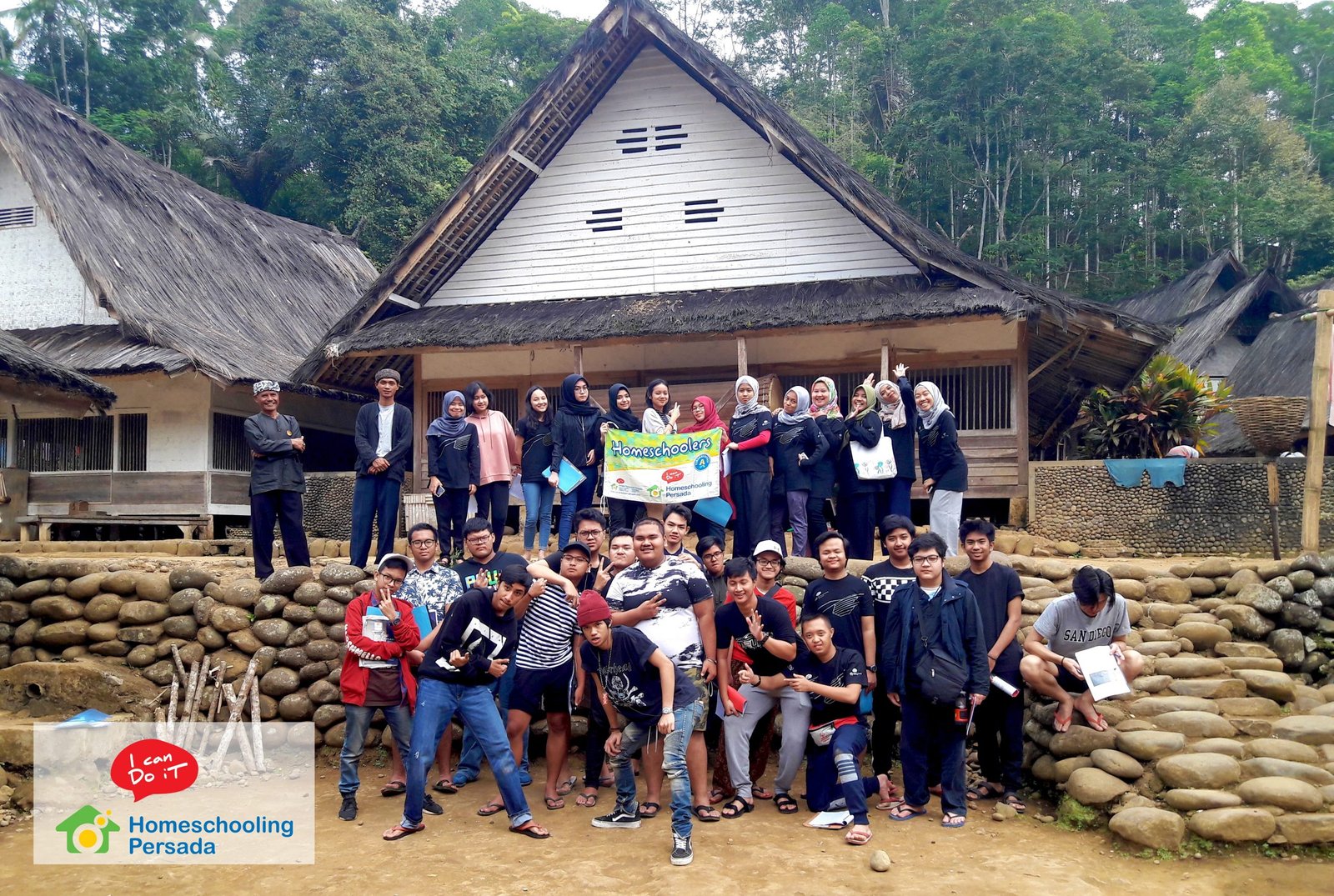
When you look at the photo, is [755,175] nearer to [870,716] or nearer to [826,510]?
[826,510]

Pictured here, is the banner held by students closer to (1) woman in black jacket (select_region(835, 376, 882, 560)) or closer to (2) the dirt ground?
(1) woman in black jacket (select_region(835, 376, 882, 560))

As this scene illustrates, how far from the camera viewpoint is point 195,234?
1938 cm

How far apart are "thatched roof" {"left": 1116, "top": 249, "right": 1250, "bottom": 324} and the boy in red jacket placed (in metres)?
24.6

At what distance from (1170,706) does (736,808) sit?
2.92 m

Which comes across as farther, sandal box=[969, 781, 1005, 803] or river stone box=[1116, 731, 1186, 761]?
sandal box=[969, 781, 1005, 803]

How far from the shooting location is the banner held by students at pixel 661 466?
9641 millimetres

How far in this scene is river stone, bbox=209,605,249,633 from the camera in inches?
357

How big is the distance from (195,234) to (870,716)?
52.9 feet

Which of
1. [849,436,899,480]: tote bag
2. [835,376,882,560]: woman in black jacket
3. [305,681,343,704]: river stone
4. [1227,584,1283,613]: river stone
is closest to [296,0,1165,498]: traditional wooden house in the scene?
[835,376,882,560]: woman in black jacket

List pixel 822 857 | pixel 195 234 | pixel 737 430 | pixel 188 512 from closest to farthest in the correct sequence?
pixel 822 857, pixel 737 430, pixel 188 512, pixel 195 234

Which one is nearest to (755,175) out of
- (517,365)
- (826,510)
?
(517,365)

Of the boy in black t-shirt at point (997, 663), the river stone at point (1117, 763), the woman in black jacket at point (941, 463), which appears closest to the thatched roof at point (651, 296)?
the woman in black jacket at point (941, 463)

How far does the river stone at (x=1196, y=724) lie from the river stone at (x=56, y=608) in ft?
28.2

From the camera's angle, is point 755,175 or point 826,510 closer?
point 826,510
